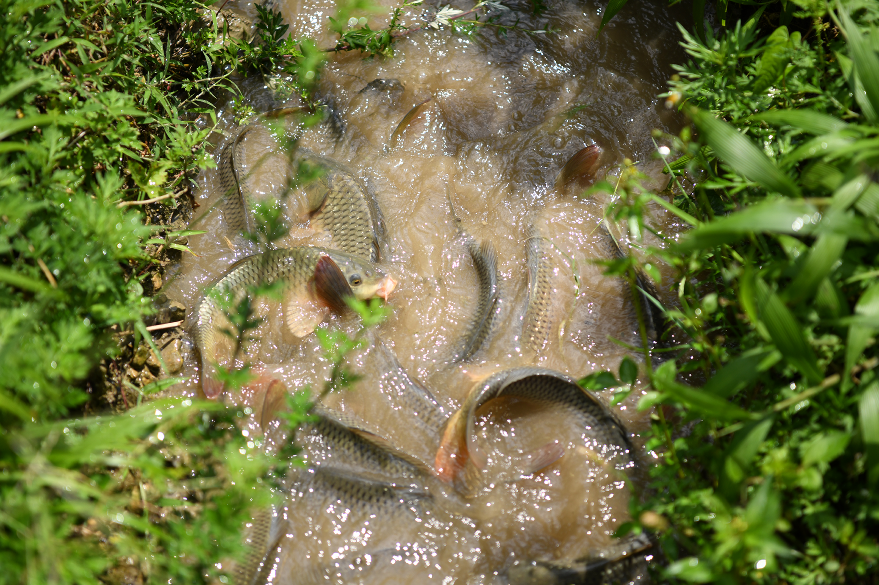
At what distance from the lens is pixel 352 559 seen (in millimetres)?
2854

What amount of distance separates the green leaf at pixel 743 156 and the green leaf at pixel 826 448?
938 mm

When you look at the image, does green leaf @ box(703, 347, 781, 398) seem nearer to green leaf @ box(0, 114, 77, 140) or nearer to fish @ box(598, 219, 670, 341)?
fish @ box(598, 219, 670, 341)

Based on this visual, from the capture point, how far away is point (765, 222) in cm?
198

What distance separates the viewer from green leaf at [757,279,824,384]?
1.97 meters

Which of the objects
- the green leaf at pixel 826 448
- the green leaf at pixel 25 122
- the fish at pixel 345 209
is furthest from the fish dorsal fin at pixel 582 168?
the green leaf at pixel 25 122

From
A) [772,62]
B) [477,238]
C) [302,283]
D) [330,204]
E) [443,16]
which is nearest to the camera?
[772,62]

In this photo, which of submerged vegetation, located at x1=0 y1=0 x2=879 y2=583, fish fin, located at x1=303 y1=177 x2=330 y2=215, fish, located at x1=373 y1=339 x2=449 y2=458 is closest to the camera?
submerged vegetation, located at x1=0 y1=0 x2=879 y2=583

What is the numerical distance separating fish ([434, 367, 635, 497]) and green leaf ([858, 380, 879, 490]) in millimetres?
1242

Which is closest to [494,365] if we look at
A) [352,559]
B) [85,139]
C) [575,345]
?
[575,345]

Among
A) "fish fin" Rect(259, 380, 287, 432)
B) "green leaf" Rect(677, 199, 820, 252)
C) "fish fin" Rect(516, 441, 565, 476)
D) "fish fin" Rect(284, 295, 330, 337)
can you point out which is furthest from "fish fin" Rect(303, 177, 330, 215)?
"green leaf" Rect(677, 199, 820, 252)

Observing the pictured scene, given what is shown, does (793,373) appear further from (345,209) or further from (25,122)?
(25,122)

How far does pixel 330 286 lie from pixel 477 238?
110 cm

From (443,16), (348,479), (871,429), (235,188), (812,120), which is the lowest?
(348,479)

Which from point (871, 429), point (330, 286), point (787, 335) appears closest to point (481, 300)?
point (330, 286)
